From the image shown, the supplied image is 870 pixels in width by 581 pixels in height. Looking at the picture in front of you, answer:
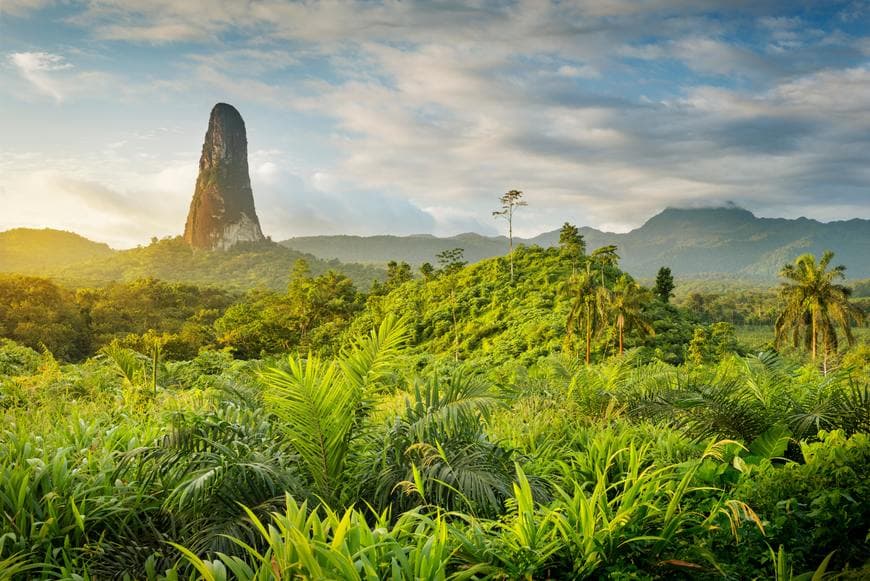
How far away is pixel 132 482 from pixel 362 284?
94.7m

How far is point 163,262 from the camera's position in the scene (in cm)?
11250

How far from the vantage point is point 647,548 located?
278 cm

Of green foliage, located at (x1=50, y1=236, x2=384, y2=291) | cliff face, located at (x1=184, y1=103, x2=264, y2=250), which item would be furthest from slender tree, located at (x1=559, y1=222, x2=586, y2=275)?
cliff face, located at (x1=184, y1=103, x2=264, y2=250)

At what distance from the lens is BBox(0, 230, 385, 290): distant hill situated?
326ft

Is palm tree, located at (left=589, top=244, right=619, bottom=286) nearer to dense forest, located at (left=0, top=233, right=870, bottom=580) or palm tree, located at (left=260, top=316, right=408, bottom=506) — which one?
dense forest, located at (left=0, top=233, right=870, bottom=580)

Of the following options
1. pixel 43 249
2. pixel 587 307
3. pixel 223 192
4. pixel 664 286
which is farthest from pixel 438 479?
pixel 223 192

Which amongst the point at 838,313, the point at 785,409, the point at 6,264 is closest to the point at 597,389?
the point at 785,409

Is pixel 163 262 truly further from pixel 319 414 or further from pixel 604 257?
pixel 319 414

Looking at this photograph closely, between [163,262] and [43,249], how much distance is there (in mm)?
30164

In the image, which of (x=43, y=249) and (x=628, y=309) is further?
(x=43, y=249)

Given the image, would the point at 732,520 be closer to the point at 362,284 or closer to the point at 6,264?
the point at 362,284

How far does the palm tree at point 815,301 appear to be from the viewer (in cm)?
2944

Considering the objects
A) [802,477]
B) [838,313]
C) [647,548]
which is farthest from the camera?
[838,313]

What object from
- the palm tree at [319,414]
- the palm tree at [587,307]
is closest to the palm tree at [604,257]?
the palm tree at [587,307]
